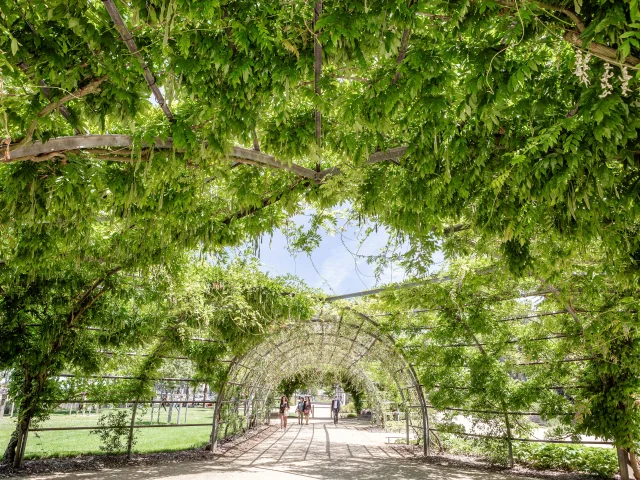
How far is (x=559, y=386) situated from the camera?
319 inches

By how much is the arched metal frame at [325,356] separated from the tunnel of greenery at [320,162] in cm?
264

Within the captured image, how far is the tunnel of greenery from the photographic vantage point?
2.45 metres

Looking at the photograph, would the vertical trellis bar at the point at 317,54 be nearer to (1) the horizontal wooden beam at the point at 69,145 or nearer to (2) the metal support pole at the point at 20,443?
(1) the horizontal wooden beam at the point at 69,145

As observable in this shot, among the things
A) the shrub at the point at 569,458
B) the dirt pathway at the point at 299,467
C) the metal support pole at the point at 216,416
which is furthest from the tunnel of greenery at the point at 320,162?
the metal support pole at the point at 216,416

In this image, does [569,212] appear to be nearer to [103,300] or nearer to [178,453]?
[103,300]

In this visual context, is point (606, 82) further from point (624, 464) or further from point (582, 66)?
point (624, 464)

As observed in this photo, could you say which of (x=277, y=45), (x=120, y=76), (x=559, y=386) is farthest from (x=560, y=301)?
(x=120, y=76)

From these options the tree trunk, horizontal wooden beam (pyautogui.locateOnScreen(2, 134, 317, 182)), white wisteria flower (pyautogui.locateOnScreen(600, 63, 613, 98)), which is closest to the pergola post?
white wisteria flower (pyautogui.locateOnScreen(600, 63, 613, 98))

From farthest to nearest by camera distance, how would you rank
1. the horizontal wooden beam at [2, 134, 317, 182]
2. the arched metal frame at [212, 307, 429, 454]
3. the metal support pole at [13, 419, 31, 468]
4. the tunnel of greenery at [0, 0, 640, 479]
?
the arched metal frame at [212, 307, 429, 454] → the metal support pole at [13, 419, 31, 468] → the horizontal wooden beam at [2, 134, 317, 182] → the tunnel of greenery at [0, 0, 640, 479]

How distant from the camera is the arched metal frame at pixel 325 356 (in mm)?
10727

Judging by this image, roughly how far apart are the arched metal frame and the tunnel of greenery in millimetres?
2645

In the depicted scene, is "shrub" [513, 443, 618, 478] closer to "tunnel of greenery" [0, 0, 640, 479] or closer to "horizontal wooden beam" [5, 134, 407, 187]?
"tunnel of greenery" [0, 0, 640, 479]

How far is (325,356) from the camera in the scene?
63.2ft

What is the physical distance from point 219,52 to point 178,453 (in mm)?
9820
